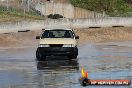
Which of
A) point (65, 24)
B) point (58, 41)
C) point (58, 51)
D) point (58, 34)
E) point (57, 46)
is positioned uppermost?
point (58, 34)

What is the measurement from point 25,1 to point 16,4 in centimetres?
640

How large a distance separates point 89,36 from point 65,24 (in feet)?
10.6

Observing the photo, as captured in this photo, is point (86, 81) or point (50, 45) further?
point (50, 45)

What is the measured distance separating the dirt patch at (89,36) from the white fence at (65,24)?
768 millimetres

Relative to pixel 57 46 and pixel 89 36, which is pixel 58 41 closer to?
pixel 57 46

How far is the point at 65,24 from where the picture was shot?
6806 centimetres

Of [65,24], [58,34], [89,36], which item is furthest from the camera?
[65,24]

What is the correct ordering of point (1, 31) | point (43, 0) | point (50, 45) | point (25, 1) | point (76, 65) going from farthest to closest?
point (43, 0)
point (25, 1)
point (1, 31)
point (50, 45)
point (76, 65)

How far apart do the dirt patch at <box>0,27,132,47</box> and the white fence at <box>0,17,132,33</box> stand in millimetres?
768

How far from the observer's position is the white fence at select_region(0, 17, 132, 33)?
62.2m

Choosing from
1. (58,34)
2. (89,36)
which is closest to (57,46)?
(58,34)

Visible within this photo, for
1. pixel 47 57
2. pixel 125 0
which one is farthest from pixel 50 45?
pixel 125 0

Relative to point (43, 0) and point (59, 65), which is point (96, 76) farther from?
point (43, 0)

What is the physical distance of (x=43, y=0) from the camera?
111688 millimetres
